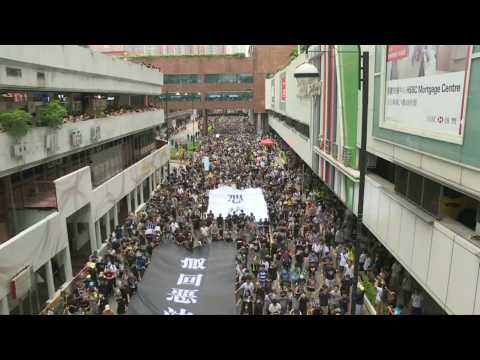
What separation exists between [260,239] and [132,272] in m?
5.00

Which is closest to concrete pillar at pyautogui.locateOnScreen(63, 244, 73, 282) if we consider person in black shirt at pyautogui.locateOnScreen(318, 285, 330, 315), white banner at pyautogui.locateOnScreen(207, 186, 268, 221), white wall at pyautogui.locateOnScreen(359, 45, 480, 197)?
white banner at pyautogui.locateOnScreen(207, 186, 268, 221)

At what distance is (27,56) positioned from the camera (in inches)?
542

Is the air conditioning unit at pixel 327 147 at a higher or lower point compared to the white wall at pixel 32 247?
higher

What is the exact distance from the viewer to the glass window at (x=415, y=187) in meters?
10.6

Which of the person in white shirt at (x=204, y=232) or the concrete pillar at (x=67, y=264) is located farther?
the person in white shirt at (x=204, y=232)

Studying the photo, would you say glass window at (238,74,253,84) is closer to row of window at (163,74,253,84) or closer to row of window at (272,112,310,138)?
row of window at (163,74,253,84)

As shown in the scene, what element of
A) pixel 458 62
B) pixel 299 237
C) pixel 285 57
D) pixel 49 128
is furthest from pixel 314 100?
pixel 285 57

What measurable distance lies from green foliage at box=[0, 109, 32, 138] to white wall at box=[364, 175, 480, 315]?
11.1 metres

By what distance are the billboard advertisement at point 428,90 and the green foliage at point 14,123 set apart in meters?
10.7

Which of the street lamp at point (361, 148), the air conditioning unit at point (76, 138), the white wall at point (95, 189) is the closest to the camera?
the street lamp at point (361, 148)

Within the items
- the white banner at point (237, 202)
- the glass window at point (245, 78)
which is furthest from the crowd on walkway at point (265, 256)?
the glass window at point (245, 78)

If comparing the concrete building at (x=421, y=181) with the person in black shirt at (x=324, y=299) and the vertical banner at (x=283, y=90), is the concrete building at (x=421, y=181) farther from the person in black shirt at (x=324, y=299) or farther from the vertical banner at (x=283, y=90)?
the vertical banner at (x=283, y=90)
